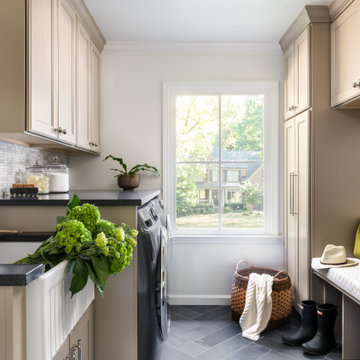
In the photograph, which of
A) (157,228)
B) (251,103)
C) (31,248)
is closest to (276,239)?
(251,103)

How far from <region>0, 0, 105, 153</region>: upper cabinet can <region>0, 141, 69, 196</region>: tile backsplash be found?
22 cm

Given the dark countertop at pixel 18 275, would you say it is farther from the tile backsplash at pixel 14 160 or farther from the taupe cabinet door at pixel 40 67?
the tile backsplash at pixel 14 160

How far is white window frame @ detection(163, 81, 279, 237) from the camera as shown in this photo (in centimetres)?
319

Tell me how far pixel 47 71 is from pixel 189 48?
1.62 m

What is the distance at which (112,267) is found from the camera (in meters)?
1.10

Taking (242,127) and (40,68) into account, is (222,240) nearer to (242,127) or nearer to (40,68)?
(242,127)

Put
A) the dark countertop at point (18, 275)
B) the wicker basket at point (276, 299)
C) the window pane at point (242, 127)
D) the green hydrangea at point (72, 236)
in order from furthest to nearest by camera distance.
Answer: the window pane at point (242, 127), the wicker basket at point (276, 299), the green hydrangea at point (72, 236), the dark countertop at point (18, 275)

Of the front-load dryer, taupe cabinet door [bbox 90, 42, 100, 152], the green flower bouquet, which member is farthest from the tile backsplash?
the green flower bouquet

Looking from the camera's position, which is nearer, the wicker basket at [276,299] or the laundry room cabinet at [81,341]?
the laundry room cabinet at [81,341]

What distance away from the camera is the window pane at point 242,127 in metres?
3.24

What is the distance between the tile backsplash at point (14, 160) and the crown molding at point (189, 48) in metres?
1.20

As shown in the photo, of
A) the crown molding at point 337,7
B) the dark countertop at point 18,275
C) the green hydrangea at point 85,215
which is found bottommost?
the dark countertop at point 18,275

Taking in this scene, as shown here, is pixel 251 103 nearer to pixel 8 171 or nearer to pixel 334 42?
pixel 334 42

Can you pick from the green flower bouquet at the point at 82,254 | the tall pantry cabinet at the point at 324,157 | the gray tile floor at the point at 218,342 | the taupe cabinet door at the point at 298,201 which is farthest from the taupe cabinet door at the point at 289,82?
the green flower bouquet at the point at 82,254
